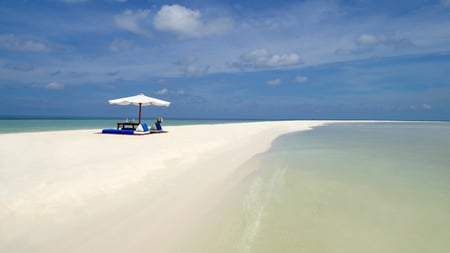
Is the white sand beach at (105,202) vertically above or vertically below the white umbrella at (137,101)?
below

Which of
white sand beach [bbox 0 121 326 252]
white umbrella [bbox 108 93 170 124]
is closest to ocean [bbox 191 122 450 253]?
white sand beach [bbox 0 121 326 252]

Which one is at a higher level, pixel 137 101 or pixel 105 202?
pixel 137 101

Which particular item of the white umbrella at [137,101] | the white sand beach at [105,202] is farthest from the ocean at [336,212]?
the white umbrella at [137,101]

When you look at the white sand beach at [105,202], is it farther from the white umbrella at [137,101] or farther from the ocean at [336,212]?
the white umbrella at [137,101]

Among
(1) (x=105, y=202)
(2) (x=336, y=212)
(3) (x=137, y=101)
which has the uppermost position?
(3) (x=137, y=101)

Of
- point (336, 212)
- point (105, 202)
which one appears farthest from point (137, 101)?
point (336, 212)

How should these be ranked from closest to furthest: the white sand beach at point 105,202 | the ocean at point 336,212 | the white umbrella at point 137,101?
1. the white sand beach at point 105,202
2. the ocean at point 336,212
3. the white umbrella at point 137,101

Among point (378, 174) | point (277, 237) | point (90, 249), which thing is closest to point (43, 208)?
point (90, 249)

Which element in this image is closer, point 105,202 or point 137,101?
point 105,202

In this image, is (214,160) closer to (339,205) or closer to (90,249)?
(339,205)

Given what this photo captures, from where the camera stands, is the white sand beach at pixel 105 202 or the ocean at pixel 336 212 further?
the ocean at pixel 336 212

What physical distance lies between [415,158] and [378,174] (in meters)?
3.66

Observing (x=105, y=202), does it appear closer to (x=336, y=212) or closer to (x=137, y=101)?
(x=336, y=212)

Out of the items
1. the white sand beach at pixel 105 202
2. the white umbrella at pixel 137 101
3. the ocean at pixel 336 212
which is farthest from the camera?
the white umbrella at pixel 137 101
